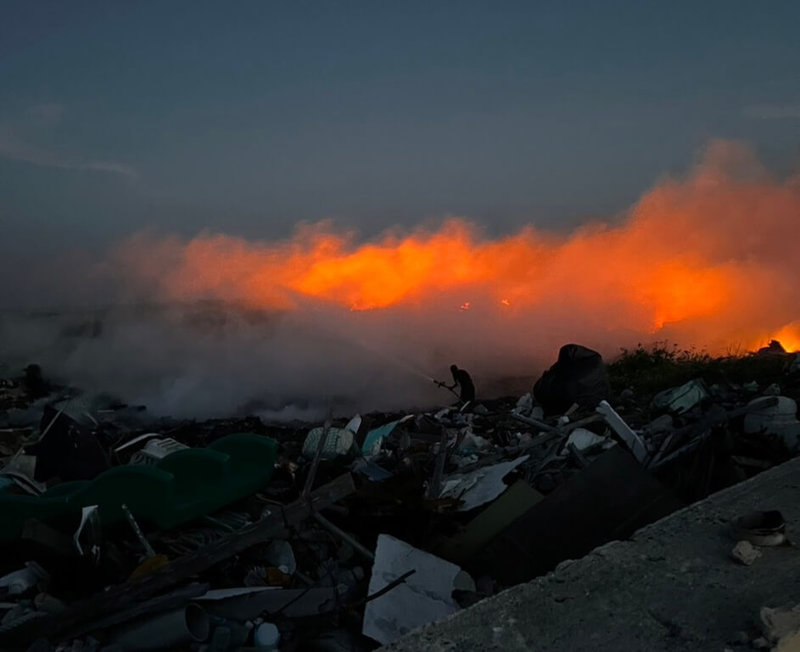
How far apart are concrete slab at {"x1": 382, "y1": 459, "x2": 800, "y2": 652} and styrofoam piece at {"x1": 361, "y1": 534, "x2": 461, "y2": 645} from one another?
0.60 meters

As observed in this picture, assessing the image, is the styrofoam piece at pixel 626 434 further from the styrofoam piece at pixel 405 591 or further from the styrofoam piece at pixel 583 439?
the styrofoam piece at pixel 405 591

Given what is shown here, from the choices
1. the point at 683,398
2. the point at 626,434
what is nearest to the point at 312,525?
the point at 626,434

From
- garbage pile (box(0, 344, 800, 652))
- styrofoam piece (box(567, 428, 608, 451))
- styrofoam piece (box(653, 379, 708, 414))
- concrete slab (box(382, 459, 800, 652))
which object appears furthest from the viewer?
styrofoam piece (box(653, 379, 708, 414))

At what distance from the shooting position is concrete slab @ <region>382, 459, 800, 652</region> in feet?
7.46

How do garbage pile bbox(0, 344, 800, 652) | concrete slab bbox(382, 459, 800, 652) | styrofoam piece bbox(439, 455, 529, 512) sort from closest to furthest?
concrete slab bbox(382, 459, 800, 652) → garbage pile bbox(0, 344, 800, 652) → styrofoam piece bbox(439, 455, 529, 512)

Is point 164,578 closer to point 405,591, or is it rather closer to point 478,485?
point 405,591

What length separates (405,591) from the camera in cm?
325

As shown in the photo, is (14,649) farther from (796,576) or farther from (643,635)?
(796,576)

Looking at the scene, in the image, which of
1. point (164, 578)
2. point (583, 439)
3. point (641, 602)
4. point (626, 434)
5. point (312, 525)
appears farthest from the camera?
point (583, 439)

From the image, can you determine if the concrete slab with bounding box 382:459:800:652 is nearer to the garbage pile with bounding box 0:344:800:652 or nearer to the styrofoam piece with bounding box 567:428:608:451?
the garbage pile with bounding box 0:344:800:652

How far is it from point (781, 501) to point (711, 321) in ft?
43.6

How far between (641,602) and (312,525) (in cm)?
205

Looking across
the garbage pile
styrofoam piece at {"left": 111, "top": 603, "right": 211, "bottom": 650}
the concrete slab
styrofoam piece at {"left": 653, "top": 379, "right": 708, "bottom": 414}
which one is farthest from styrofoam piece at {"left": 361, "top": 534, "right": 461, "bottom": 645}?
styrofoam piece at {"left": 653, "top": 379, "right": 708, "bottom": 414}

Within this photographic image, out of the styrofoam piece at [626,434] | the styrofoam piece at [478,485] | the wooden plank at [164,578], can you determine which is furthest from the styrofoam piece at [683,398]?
the wooden plank at [164,578]
